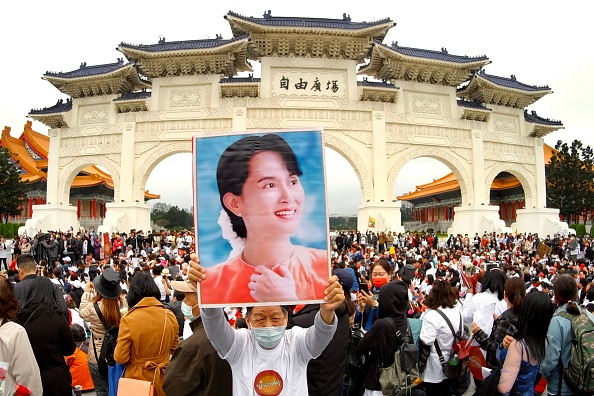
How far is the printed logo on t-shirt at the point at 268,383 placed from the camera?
2459 mm

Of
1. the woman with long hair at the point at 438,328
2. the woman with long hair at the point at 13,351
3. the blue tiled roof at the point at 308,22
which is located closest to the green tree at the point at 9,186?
the blue tiled roof at the point at 308,22

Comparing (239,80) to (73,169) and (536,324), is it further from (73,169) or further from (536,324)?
(536,324)

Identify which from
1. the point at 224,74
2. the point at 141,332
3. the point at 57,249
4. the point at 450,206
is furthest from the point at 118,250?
the point at 450,206

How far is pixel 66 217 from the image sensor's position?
25.1m

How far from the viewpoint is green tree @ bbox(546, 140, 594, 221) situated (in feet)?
96.1

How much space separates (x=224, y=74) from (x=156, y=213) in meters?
39.0

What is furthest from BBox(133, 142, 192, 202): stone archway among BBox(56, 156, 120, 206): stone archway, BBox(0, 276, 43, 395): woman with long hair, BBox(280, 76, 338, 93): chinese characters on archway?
BBox(0, 276, 43, 395): woman with long hair

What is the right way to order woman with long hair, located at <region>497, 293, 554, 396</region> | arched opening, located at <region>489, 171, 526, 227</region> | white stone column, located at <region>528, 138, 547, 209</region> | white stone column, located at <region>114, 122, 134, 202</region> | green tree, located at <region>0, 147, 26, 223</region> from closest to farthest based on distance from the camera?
woman with long hair, located at <region>497, 293, 554, 396</region>
white stone column, located at <region>114, 122, 134, 202</region>
white stone column, located at <region>528, 138, 547, 209</region>
green tree, located at <region>0, 147, 26, 223</region>
arched opening, located at <region>489, 171, 526, 227</region>

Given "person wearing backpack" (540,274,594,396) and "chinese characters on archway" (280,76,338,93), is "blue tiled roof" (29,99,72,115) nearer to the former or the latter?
"chinese characters on archway" (280,76,338,93)

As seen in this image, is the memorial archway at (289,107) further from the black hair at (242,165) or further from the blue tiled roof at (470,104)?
the black hair at (242,165)

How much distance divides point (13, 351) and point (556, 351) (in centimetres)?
363

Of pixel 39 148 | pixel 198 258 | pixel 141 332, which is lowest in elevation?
pixel 141 332

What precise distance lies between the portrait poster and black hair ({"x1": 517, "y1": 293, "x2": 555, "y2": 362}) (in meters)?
1.82

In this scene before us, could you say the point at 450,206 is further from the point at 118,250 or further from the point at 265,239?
the point at 265,239
